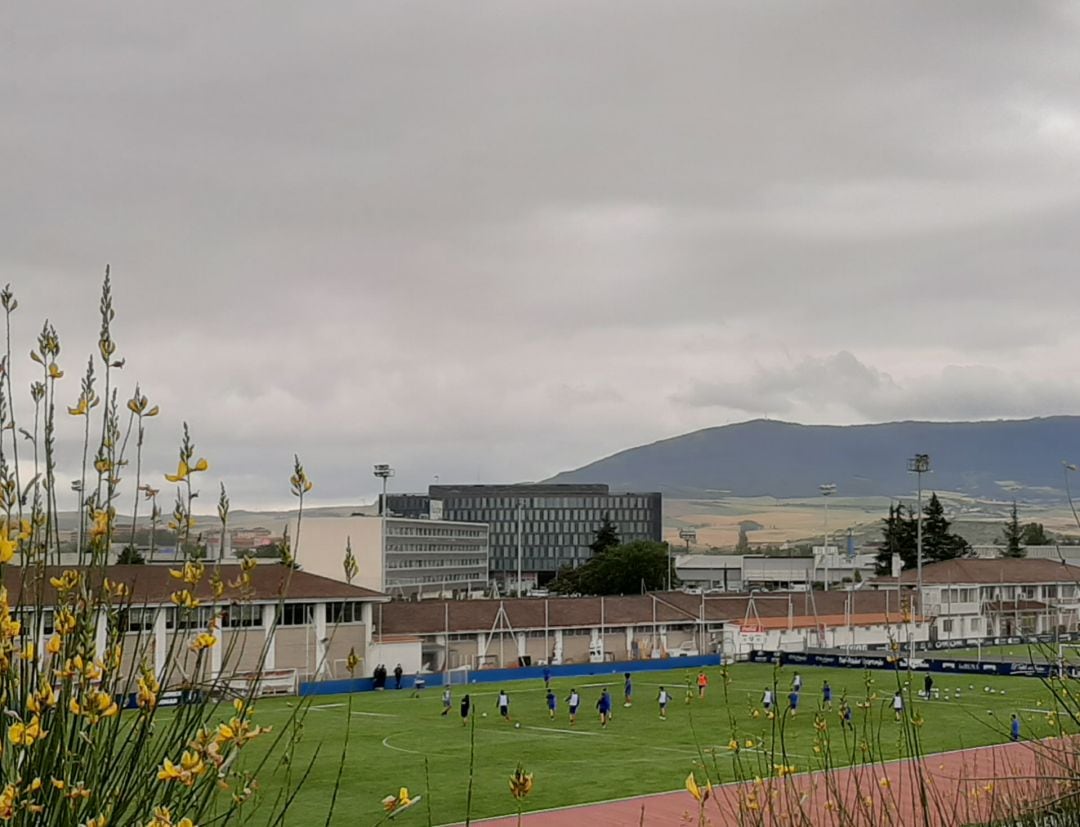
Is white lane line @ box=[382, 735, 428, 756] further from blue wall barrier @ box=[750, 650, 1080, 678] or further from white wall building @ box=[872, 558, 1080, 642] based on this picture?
white wall building @ box=[872, 558, 1080, 642]

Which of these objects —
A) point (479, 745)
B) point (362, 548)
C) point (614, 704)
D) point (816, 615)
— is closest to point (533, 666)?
point (614, 704)

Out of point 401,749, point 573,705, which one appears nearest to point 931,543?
point 573,705

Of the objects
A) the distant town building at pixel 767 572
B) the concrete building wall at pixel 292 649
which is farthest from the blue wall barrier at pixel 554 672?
the distant town building at pixel 767 572

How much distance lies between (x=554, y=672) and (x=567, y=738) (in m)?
18.8

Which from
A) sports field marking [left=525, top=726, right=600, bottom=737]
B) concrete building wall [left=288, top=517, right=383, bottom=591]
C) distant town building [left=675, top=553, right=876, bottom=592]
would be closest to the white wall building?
concrete building wall [left=288, top=517, right=383, bottom=591]

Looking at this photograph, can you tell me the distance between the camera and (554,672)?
53.4 m

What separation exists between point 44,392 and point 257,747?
24.8 meters

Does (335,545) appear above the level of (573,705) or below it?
above

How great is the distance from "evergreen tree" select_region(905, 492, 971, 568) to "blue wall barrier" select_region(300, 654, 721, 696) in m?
59.1

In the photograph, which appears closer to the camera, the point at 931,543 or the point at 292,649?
the point at 292,649

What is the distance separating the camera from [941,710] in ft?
133

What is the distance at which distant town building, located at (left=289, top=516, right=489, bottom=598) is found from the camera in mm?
82312

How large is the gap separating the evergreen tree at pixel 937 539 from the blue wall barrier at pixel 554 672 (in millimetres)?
59059

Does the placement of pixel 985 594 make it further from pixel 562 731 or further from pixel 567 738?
pixel 567 738
